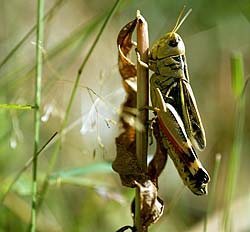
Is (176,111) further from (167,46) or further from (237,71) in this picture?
(237,71)

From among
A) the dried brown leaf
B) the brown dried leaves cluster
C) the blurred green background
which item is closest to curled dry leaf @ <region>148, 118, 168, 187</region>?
the brown dried leaves cluster

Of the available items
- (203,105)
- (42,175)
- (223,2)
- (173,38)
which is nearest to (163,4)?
(223,2)

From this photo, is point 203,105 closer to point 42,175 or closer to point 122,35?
point 42,175

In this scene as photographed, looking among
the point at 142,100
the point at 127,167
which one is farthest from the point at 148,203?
the point at 142,100

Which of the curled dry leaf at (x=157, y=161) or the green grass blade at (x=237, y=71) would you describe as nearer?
the curled dry leaf at (x=157, y=161)

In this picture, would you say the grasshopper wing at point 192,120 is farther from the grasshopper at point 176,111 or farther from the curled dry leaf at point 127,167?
the curled dry leaf at point 127,167

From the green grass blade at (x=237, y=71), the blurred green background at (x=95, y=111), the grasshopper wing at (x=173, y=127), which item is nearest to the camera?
the grasshopper wing at (x=173, y=127)

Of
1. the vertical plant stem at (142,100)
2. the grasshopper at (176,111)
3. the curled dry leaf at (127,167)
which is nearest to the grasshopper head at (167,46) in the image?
the grasshopper at (176,111)
